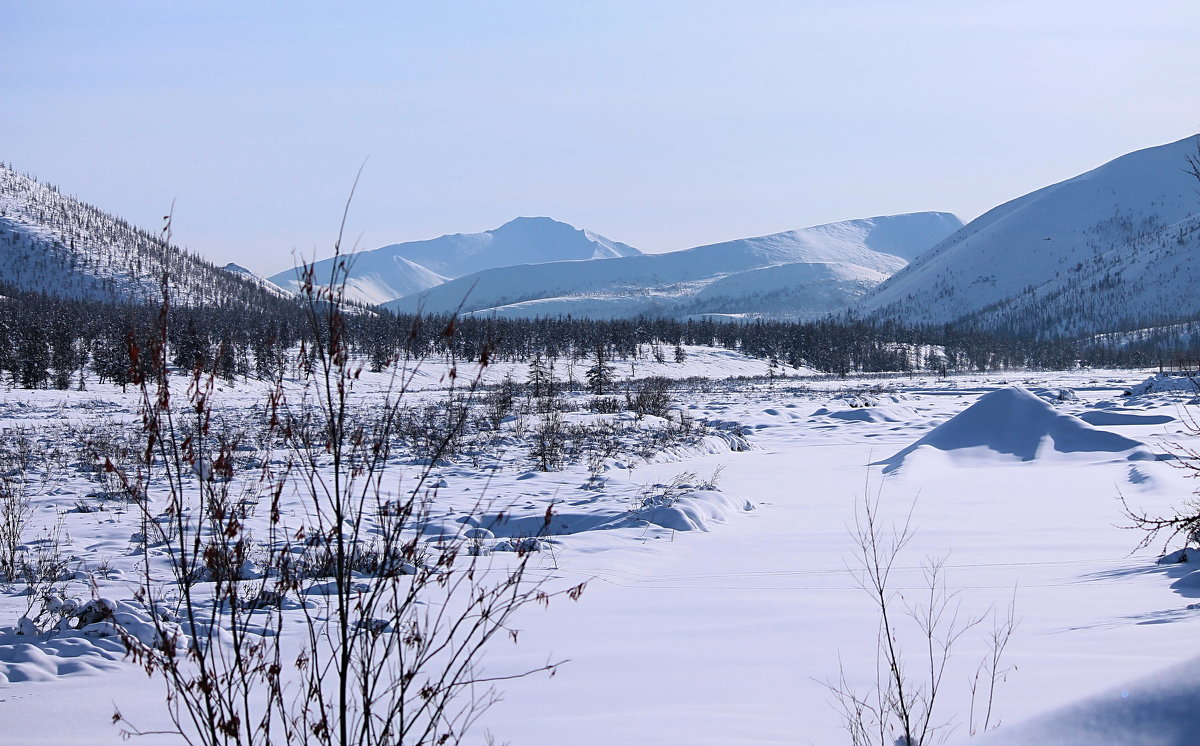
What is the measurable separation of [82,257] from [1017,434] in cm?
15313

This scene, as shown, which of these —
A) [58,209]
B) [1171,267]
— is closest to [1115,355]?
[1171,267]

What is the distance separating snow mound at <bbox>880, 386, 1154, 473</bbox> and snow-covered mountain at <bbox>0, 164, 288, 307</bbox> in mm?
119875

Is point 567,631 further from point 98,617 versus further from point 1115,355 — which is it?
point 1115,355

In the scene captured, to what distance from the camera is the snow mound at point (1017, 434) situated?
1443 cm

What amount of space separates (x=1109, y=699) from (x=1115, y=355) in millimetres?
119938

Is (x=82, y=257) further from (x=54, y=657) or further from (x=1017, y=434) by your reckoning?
(x=54, y=657)

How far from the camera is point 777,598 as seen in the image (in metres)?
6.00

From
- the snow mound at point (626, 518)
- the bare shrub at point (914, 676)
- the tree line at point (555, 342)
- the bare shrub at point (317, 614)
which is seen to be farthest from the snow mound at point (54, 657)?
the tree line at point (555, 342)

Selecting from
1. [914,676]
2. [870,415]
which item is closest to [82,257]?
[870,415]

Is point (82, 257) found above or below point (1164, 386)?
above

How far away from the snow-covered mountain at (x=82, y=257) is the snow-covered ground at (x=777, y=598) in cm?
12070

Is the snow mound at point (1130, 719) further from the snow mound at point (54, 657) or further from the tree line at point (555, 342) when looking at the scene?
the tree line at point (555, 342)

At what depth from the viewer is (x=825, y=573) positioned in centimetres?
679

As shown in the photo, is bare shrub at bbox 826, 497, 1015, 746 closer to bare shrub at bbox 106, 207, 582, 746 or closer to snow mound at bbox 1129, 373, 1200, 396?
bare shrub at bbox 106, 207, 582, 746
